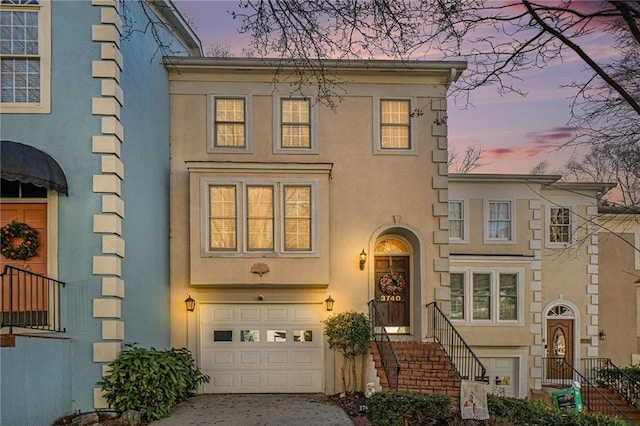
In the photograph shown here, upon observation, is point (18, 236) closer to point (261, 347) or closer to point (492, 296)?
point (261, 347)

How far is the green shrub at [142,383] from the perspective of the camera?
9.81 m

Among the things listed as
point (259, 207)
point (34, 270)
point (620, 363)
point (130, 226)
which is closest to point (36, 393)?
point (34, 270)

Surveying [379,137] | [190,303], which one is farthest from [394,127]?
[190,303]

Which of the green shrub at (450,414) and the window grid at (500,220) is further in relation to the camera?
the window grid at (500,220)

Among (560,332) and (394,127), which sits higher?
(394,127)

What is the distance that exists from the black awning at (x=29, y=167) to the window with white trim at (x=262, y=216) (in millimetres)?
3804

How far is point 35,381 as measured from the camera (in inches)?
345

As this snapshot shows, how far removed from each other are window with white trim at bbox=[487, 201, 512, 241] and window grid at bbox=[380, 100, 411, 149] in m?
6.29

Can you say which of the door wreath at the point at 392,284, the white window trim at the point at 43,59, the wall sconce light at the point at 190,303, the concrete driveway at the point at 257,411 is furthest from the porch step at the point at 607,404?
the white window trim at the point at 43,59

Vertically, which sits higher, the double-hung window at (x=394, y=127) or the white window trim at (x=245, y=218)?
the double-hung window at (x=394, y=127)

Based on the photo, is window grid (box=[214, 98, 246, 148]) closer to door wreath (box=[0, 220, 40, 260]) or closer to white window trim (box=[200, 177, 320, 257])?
white window trim (box=[200, 177, 320, 257])

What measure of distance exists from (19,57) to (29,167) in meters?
2.16

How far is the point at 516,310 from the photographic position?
60.6ft

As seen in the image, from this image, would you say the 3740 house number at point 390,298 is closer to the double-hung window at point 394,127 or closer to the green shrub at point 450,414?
the double-hung window at point 394,127
